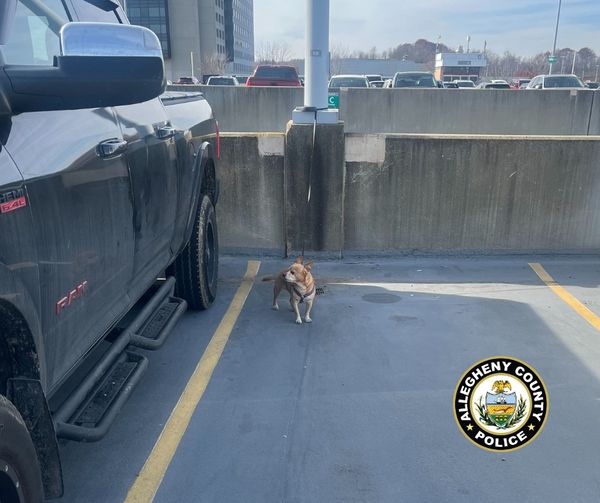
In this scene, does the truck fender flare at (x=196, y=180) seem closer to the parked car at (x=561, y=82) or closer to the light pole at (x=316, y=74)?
the light pole at (x=316, y=74)

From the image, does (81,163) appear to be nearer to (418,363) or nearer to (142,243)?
(142,243)

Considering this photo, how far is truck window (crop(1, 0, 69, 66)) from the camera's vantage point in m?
2.28

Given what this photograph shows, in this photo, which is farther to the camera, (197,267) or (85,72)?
(197,267)

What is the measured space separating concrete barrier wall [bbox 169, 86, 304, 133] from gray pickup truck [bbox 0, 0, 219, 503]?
42.0 ft

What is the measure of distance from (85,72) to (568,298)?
4773mm

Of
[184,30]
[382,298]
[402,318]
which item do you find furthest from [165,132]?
[184,30]

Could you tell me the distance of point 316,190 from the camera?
6129 mm

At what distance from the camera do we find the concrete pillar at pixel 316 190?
6.02 m

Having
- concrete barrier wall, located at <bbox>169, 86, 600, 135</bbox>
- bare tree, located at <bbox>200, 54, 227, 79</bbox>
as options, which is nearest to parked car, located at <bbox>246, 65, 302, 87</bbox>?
concrete barrier wall, located at <bbox>169, 86, 600, 135</bbox>

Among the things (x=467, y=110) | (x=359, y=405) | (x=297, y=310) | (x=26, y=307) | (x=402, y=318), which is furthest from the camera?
(x=467, y=110)

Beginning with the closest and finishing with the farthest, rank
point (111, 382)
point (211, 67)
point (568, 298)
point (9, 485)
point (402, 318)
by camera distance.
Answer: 1. point (9, 485)
2. point (111, 382)
3. point (402, 318)
4. point (568, 298)
5. point (211, 67)

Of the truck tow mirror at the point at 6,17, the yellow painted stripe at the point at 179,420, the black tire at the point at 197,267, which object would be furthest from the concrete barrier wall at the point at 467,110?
the truck tow mirror at the point at 6,17

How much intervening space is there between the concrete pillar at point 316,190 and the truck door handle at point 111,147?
3.53 meters

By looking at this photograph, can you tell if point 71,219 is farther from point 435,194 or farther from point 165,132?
point 435,194
